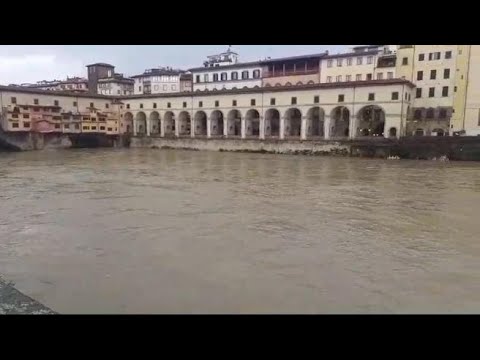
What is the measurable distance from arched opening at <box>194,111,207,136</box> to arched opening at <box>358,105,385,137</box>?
1966 centimetres

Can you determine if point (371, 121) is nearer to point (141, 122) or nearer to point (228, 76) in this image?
point (228, 76)

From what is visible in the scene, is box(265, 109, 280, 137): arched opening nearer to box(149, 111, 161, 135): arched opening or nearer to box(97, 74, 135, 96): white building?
box(149, 111, 161, 135): arched opening

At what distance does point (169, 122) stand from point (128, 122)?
6.14 metres

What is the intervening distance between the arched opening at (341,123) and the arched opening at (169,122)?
21.5 m

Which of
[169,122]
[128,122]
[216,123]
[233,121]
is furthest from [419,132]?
[128,122]

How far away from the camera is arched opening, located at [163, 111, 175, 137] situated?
178 ft

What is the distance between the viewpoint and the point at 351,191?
1686 cm

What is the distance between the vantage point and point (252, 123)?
50.4 meters

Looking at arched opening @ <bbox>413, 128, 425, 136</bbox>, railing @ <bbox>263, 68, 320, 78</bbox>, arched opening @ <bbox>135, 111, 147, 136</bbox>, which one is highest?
railing @ <bbox>263, 68, 320, 78</bbox>

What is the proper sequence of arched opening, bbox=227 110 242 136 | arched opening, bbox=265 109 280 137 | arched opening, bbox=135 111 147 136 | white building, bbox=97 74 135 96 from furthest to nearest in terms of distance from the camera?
white building, bbox=97 74 135 96, arched opening, bbox=135 111 147 136, arched opening, bbox=227 110 242 136, arched opening, bbox=265 109 280 137

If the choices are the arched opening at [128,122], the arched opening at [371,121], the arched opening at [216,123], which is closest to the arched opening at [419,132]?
the arched opening at [371,121]

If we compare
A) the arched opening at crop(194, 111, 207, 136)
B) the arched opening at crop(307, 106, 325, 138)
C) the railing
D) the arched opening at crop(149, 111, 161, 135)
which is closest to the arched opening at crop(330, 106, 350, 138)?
the arched opening at crop(307, 106, 325, 138)

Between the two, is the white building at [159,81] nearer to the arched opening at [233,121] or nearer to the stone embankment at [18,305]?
the arched opening at [233,121]
